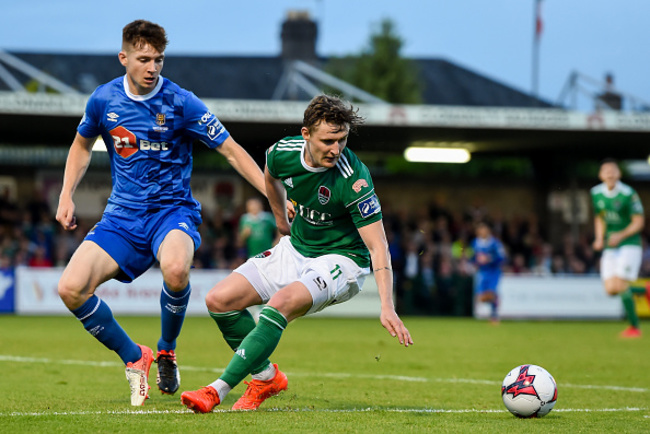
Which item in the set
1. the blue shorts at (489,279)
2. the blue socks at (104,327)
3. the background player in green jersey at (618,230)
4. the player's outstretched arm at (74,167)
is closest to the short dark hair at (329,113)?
the player's outstretched arm at (74,167)

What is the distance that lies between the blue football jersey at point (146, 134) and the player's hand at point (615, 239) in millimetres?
9325

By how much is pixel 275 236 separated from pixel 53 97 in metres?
5.59

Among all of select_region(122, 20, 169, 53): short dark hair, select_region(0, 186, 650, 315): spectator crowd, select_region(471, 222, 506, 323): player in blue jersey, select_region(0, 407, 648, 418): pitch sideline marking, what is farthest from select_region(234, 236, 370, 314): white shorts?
select_region(0, 186, 650, 315): spectator crowd

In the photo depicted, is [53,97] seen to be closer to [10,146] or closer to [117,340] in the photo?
[10,146]

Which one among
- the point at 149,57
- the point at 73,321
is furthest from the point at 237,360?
the point at 73,321

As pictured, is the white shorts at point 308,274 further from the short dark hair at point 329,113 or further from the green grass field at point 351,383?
the short dark hair at point 329,113

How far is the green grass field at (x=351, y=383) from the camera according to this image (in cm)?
524

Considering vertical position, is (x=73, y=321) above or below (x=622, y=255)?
below

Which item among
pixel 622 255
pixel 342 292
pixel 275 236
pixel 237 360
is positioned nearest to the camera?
pixel 237 360

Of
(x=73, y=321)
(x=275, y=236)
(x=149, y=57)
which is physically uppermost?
(x=149, y=57)

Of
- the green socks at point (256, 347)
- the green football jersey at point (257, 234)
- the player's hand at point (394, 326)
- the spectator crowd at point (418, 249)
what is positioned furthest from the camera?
the spectator crowd at point (418, 249)

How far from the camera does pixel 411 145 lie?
85.4 ft

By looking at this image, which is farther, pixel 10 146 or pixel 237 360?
pixel 10 146

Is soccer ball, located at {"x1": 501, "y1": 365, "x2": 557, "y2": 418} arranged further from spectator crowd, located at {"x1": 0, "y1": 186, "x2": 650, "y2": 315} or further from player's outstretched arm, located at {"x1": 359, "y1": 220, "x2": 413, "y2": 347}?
spectator crowd, located at {"x1": 0, "y1": 186, "x2": 650, "y2": 315}
